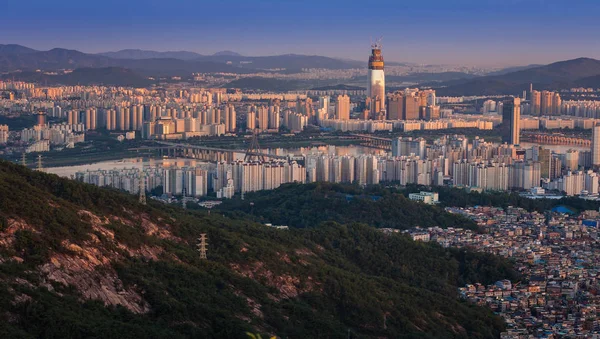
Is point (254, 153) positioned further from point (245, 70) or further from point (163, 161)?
point (245, 70)

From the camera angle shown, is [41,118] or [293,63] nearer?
[41,118]

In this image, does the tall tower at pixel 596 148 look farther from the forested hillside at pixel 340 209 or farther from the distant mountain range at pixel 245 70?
the distant mountain range at pixel 245 70

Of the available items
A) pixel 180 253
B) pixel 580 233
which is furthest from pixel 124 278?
pixel 580 233

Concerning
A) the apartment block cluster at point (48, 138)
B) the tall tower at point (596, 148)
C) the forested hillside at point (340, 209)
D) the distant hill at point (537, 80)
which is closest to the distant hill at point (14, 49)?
the distant hill at point (537, 80)

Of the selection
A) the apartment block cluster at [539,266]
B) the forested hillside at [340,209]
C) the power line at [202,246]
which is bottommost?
the apartment block cluster at [539,266]

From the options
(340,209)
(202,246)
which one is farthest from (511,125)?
(202,246)

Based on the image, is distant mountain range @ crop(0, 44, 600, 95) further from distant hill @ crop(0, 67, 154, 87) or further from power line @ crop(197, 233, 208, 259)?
power line @ crop(197, 233, 208, 259)

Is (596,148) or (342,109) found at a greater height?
(342,109)
